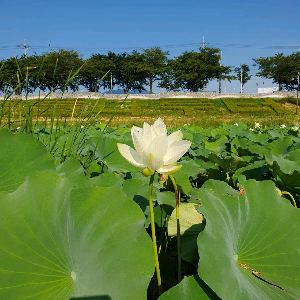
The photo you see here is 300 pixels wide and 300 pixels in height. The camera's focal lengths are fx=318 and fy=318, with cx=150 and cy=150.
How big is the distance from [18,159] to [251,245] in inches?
20.4

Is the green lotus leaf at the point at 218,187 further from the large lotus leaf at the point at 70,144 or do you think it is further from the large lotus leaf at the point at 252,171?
the large lotus leaf at the point at 70,144

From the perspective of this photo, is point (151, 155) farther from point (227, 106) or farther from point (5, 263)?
point (227, 106)

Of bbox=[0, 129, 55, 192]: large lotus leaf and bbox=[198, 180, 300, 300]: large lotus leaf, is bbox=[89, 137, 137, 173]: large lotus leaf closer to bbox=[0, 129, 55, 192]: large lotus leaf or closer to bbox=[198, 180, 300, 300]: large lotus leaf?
bbox=[0, 129, 55, 192]: large lotus leaf

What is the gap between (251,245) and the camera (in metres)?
0.57

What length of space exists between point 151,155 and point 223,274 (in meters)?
0.21

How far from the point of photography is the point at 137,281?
43cm

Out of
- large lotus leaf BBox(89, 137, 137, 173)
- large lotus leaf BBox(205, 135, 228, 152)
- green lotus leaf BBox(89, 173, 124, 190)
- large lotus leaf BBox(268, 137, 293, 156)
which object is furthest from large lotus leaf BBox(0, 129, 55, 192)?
large lotus leaf BBox(205, 135, 228, 152)

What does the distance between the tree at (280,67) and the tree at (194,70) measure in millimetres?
4218

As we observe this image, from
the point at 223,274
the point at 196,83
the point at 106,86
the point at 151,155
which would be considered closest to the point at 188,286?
the point at 223,274

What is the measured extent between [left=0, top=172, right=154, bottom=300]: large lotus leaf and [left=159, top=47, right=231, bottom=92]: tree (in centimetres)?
3613

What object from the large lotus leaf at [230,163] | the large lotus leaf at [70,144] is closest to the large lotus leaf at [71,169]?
the large lotus leaf at [70,144]

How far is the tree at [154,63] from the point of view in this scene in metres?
36.8

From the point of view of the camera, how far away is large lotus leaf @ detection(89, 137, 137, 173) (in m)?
1.36

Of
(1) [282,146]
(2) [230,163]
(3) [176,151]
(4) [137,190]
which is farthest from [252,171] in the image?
(3) [176,151]
